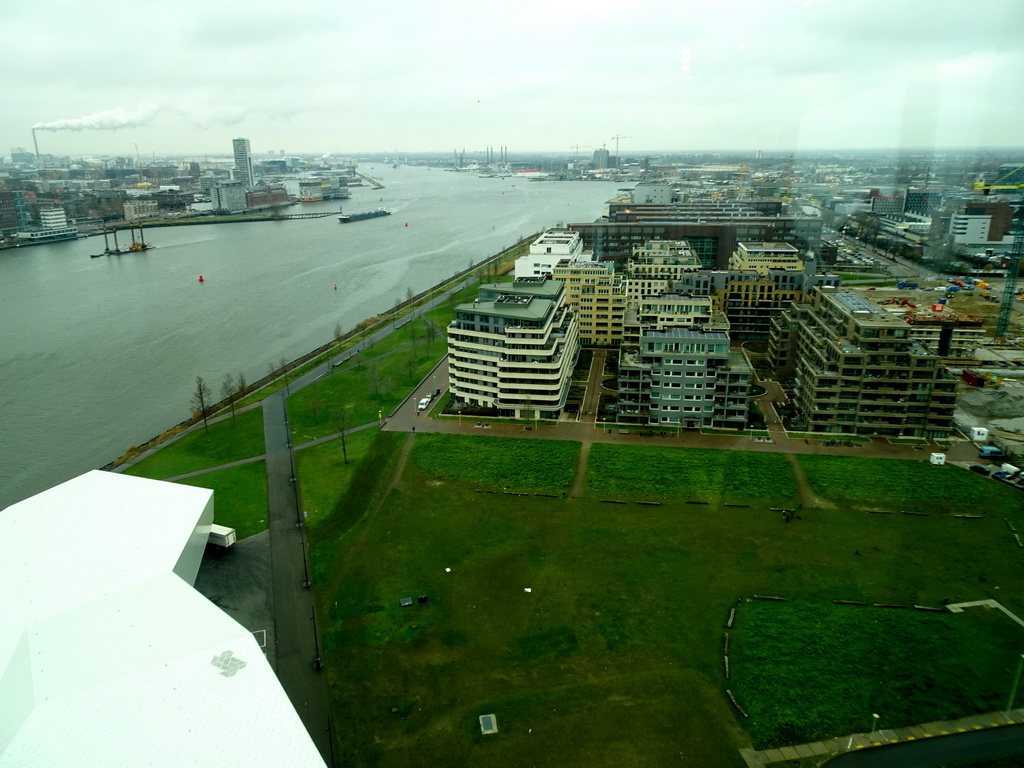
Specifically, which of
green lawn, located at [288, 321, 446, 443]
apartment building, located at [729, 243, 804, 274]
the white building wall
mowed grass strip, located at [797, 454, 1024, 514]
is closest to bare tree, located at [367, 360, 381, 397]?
green lawn, located at [288, 321, 446, 443]

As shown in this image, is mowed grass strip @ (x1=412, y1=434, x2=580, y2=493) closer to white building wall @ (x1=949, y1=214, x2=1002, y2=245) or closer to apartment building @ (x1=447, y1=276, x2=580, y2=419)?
apartment building @ (x1=447, y1=276, x2=580, y2=419)

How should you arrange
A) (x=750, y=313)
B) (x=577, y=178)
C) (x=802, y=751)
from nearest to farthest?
(x=802, y=751), (x=750, y=313), (x=577, y=178)

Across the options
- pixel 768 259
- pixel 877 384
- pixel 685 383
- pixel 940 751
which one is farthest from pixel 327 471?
pixel 768 259

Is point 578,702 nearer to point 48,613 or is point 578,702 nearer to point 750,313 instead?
point 48,613

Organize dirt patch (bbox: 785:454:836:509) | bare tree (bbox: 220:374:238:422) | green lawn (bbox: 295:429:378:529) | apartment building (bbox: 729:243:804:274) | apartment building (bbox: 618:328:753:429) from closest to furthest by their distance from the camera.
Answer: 1. dirt patch (bbox: 785:454:836:509)
2. green lawn (bbox: 295:429:378:529)
3. apartment building (bbox: 618:328:753:429)
4. bare tree (bbox: 220:374:238:422)
5. apartment building (bbox: 729:243:804:274)

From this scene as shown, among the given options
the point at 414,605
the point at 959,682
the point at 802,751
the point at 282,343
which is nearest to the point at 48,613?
the point at 414,605

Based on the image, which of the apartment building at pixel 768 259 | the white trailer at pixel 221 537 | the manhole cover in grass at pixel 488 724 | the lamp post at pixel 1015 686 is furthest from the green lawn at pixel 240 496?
the apartment building at pixel 768 259
